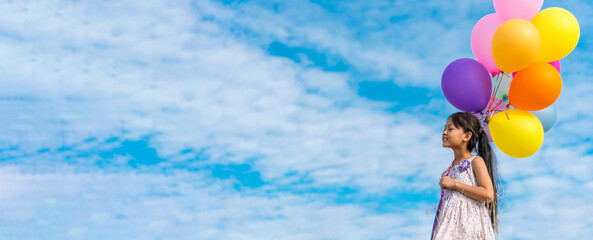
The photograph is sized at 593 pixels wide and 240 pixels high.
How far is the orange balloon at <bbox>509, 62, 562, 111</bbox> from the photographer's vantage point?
12.9 feet

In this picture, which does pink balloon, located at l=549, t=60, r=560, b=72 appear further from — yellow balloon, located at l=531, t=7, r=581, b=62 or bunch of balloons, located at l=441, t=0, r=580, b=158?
yellow balloon, located at l=531, t=7, r=581, b=62

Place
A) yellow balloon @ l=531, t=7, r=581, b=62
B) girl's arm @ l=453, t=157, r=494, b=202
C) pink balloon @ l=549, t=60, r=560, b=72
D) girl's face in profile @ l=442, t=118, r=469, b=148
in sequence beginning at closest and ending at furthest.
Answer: girl's arm @ l=453, t=157, r=494, b=202 < girl's face in profile @ l=442, t=118, r=469, b=148 < yellow balloon @ l=531, t=7, r=581, b=62 < pink balloon @ l=549, t=60, r=560, b=72

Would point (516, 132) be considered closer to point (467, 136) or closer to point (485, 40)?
point (467, 136)

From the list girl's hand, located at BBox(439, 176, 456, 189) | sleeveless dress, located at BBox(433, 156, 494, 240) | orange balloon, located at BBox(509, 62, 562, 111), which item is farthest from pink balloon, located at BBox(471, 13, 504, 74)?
girl's hand, located at BBox(439, 176, 456, 189)

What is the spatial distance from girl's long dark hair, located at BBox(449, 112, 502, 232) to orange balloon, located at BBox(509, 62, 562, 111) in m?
0.53

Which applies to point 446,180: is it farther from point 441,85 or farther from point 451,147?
point 441,85

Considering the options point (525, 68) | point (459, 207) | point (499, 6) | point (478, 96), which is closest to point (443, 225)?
point (459, 207)

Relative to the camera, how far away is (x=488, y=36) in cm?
432

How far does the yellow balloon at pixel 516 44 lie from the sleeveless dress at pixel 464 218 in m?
0.90

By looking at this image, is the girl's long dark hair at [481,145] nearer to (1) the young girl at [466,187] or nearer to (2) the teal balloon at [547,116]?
(1) the young girl at [466,187]

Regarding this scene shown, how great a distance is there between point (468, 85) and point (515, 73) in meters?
0.49

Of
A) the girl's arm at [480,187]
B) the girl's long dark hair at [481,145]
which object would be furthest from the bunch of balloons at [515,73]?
the girl's arm at [480,187]

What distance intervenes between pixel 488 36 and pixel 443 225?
5.77 feet

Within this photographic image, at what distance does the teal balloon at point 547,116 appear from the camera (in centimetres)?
436
